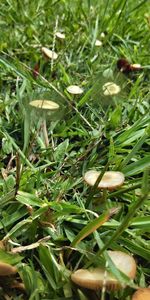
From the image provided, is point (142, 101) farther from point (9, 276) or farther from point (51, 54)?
point (9, 276)

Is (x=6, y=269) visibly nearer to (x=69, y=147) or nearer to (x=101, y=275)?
(x=101, y=275)

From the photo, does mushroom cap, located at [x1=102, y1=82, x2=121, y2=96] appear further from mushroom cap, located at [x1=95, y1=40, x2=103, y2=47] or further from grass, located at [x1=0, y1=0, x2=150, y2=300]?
mushroom cap, located at [x1=95, y1=40, x2=103, y2=47]

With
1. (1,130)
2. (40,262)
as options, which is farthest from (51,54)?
(40,262)

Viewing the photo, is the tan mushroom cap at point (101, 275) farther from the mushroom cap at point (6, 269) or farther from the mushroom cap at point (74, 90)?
the mushroom cap at point (74, 90)

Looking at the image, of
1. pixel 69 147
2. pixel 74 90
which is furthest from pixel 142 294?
pixel 74 90

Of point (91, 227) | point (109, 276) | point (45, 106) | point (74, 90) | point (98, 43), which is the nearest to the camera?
point (109, 276)

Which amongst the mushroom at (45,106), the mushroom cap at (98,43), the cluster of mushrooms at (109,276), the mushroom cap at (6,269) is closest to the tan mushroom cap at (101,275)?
the cluster of mushrooms at (109,276)
